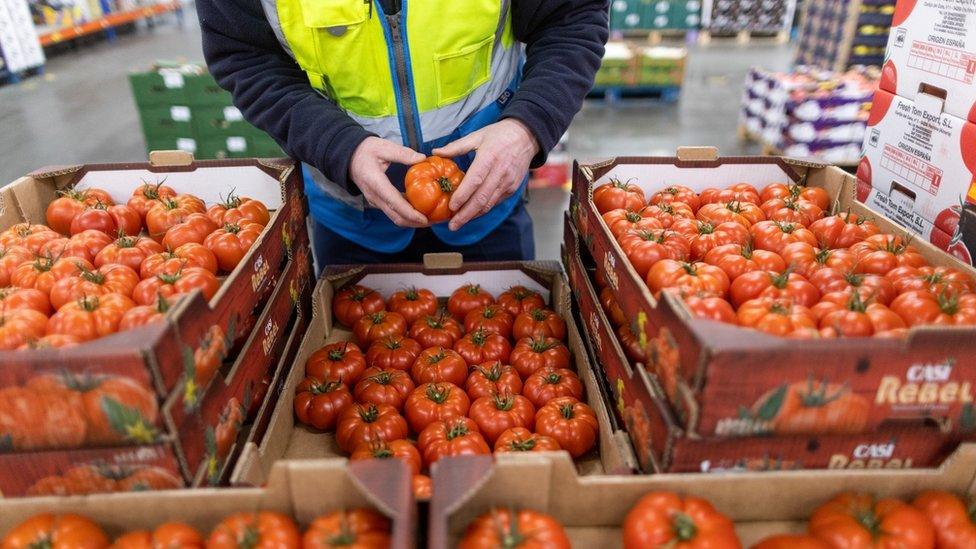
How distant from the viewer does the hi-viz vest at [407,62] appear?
68.3 inches

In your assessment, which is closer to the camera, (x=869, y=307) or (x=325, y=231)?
(x=869, y=307)

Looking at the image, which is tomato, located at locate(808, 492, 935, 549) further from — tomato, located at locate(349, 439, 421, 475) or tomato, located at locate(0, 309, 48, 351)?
tomato, located at locate(0, 309, 48, 351)

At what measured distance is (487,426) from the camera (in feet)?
5.61

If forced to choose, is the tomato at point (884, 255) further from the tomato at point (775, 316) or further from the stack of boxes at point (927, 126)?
the tomato at point (775, 316)

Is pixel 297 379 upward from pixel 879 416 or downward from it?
downward

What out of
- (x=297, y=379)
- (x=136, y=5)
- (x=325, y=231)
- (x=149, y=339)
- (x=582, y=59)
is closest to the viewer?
(x=149, y=339)

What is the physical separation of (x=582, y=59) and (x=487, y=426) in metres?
1.12

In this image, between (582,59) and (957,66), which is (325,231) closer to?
(582,59)

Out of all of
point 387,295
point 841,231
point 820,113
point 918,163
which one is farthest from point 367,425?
point 820,113

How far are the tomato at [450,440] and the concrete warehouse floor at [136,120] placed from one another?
3.34 meters

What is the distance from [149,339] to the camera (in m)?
1.07

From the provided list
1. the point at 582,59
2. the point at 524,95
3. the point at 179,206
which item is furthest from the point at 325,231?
the point at 582,59

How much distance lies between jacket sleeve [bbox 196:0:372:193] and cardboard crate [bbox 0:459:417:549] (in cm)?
90

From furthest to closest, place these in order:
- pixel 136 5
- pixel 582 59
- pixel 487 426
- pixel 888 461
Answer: pixel 136 5
pixel 582 59
pixel 487 426
pixel 888 461
